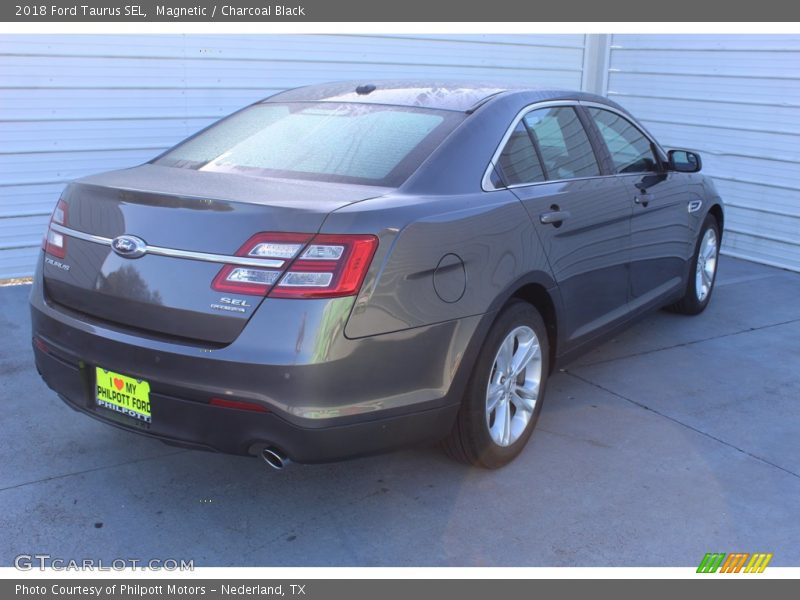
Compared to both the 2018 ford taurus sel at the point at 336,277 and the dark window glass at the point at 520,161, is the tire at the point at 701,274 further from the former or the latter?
the dark window glass at the point at 520,161

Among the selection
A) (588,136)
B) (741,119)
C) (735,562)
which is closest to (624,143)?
(588,136)

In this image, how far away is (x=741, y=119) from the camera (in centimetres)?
809

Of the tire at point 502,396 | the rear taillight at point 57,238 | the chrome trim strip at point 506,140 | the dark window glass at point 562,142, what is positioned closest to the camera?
the rear taillight at point 57,238

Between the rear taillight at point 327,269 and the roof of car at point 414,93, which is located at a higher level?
the roof of car at point 414,93

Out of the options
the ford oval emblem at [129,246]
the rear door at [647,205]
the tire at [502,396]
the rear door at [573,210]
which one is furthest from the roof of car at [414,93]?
the ford oval emblem at [129,246]

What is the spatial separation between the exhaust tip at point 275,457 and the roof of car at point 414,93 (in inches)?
66.8

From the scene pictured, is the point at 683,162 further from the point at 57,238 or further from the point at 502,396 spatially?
the point at 57,238

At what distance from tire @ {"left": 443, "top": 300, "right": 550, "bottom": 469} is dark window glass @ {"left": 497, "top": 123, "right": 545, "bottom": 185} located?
0.56 metres

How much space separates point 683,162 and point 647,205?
24.2 inches

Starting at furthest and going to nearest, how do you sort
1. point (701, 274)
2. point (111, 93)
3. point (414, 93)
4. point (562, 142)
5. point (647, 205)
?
1. point (111, 93)
2. point (701, 274)
3. point (647, 205)
4. point (562, 142)
5. point (414, 93)

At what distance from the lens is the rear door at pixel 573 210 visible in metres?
3.75

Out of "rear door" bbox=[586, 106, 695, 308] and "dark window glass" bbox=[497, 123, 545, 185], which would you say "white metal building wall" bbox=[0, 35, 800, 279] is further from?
"dark window glass" bbox=[497, 123, 545, 185]
